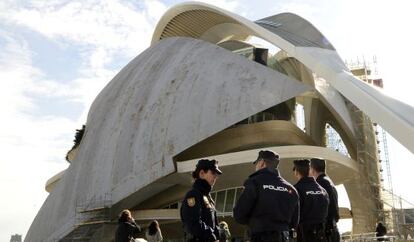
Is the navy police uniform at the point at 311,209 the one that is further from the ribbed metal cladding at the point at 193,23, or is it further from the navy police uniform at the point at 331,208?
the ribbed metal cladding at the point at 193,23

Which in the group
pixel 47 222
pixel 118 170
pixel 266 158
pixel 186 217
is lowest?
pixel 186 217

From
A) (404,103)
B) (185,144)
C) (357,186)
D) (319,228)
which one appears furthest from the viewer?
(357,186)

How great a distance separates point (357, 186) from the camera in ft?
70.6

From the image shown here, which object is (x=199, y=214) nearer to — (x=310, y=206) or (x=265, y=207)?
(x=265, y=207)

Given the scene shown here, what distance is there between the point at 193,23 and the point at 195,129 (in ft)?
A: 37.9

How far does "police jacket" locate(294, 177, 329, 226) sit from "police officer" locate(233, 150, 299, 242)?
44.3 inches

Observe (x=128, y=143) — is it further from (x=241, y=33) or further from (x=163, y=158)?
(x=241, y=33)

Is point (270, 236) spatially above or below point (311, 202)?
below

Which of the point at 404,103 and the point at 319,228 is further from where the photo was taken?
the point at 404,103

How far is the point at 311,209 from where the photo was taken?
5473mm

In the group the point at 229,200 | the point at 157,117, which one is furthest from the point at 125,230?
the point at 157,117

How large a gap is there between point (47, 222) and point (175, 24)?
46.1 feet

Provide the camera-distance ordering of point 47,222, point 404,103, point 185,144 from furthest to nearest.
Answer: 1. point 47,222
2. point 185,144
3. point 404,103

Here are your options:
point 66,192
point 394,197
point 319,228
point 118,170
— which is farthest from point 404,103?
point 66,192
